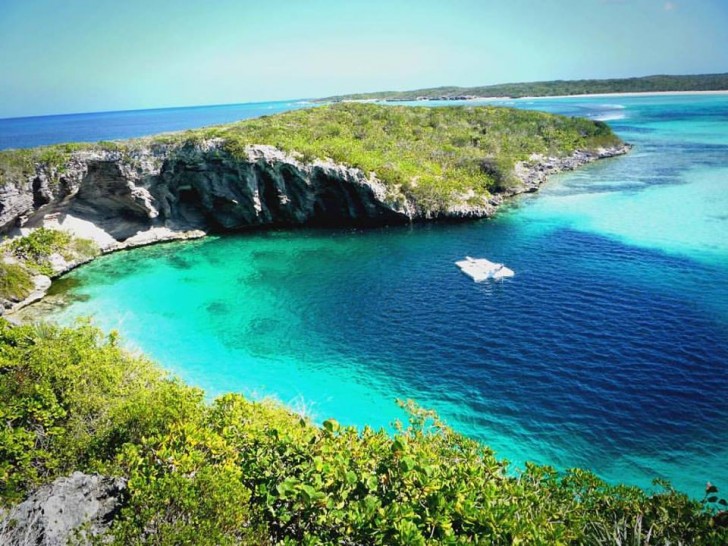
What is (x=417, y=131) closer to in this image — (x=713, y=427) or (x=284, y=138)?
(x=284, y=138)

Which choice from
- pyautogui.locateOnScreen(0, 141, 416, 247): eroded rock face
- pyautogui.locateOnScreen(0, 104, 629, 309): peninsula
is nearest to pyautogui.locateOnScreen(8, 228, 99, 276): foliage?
pyautogui.locateOnScreen(0, 104, 629, 309): peninsula

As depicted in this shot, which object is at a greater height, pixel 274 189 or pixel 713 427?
pixel 274 189

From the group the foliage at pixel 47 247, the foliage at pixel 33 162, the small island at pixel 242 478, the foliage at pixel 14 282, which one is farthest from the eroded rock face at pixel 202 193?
the small island at pixel 242 478

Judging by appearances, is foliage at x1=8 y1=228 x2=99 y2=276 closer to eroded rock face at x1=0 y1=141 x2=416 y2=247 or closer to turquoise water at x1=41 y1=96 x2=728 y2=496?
turquoise water at x1=41 y1=96 x2=728 y2=496

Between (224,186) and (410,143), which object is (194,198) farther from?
(410,143)

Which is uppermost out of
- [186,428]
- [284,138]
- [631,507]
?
[284,138]

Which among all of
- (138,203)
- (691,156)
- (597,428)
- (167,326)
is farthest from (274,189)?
(691,156)

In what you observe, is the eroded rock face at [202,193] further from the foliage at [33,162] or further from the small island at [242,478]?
the small island at [242,478]
